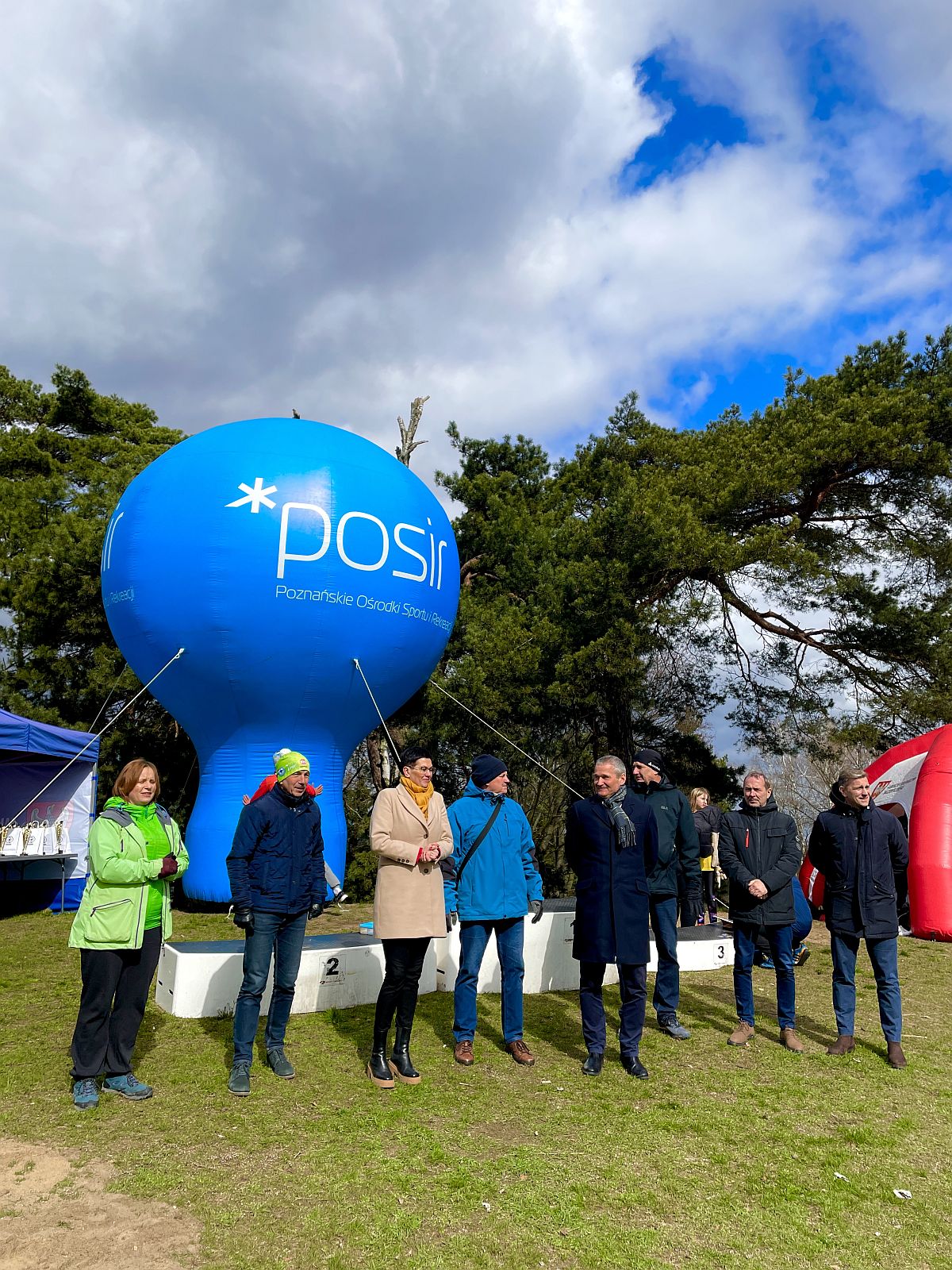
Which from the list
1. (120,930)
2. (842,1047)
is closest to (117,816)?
(120,930)

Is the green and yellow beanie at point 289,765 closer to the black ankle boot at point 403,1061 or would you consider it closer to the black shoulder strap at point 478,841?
the black shoulder strap at point 478,841

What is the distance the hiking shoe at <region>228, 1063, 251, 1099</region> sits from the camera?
4.27m

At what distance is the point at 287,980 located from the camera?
15.1ft

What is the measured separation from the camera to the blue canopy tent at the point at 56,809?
1061 cm

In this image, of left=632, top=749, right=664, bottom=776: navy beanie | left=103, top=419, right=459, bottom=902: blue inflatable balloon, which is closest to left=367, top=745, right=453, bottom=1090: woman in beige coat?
left=632, top=749, right=664, bottom=776: navy beanie

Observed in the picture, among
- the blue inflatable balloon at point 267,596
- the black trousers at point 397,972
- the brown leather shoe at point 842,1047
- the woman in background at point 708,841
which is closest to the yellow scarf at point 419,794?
the black trousers at point 397,972

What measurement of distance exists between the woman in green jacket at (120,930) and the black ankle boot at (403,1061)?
1295 mm

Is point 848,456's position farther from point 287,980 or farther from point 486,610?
point 287,980

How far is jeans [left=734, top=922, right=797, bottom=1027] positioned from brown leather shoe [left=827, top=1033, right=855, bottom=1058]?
27 centimetres

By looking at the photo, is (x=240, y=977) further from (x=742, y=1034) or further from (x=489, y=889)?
(x=742, y=1034)

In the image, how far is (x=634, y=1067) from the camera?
4758 mm

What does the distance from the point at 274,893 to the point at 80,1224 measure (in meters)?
1.66

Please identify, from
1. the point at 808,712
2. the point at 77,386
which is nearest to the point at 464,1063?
the point at 808,712

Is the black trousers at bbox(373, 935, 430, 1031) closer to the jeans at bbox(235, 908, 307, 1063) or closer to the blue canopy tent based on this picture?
the jeans at bbox(235, 908, 307, 1063)
